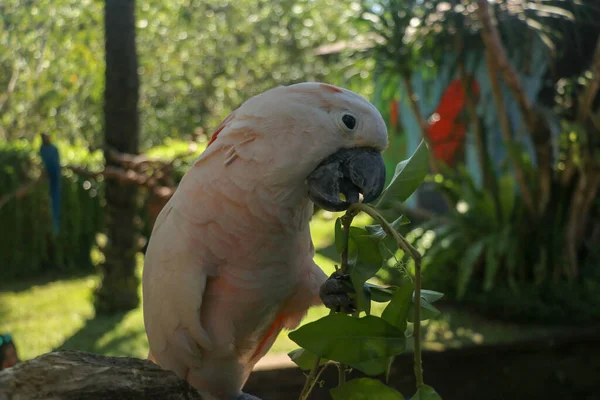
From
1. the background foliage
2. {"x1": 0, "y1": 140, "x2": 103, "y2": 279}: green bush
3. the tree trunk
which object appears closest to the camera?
the tree trunk

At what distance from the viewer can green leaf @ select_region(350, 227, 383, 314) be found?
92 centimetres

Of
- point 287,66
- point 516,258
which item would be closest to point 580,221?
point 516,258

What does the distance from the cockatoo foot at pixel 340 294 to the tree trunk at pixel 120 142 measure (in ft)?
9.70

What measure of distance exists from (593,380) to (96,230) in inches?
191

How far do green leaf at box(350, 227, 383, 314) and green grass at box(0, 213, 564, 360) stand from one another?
8.35 feet

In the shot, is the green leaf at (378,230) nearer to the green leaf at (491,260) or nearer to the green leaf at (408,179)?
the green leaf at (408,179)

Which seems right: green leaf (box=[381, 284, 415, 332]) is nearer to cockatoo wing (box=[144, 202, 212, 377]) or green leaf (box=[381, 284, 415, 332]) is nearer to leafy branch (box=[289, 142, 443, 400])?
leafy branch (box=[289, 142, 443, 400])

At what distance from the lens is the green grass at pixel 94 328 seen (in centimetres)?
355

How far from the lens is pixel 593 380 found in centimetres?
359

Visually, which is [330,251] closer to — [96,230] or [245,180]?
[96,230]

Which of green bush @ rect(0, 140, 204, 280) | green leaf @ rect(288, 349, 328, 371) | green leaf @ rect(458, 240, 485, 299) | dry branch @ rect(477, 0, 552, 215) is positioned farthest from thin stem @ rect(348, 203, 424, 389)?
green bush @ rect(0, 140, 204, 280)

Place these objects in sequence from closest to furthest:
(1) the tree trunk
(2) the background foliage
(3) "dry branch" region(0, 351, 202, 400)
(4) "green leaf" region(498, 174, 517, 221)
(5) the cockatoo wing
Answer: (3) "dry branch" region(0, 351, 202, 400) → (5) the cockatoo wing → (1) the tree trunk → (4) "green leaf" region(498, 174, 517, 221) → (2) the background foliage

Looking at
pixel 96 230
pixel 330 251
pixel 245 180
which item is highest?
pixel 245 180

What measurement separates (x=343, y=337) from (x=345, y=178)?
0.28 meters
